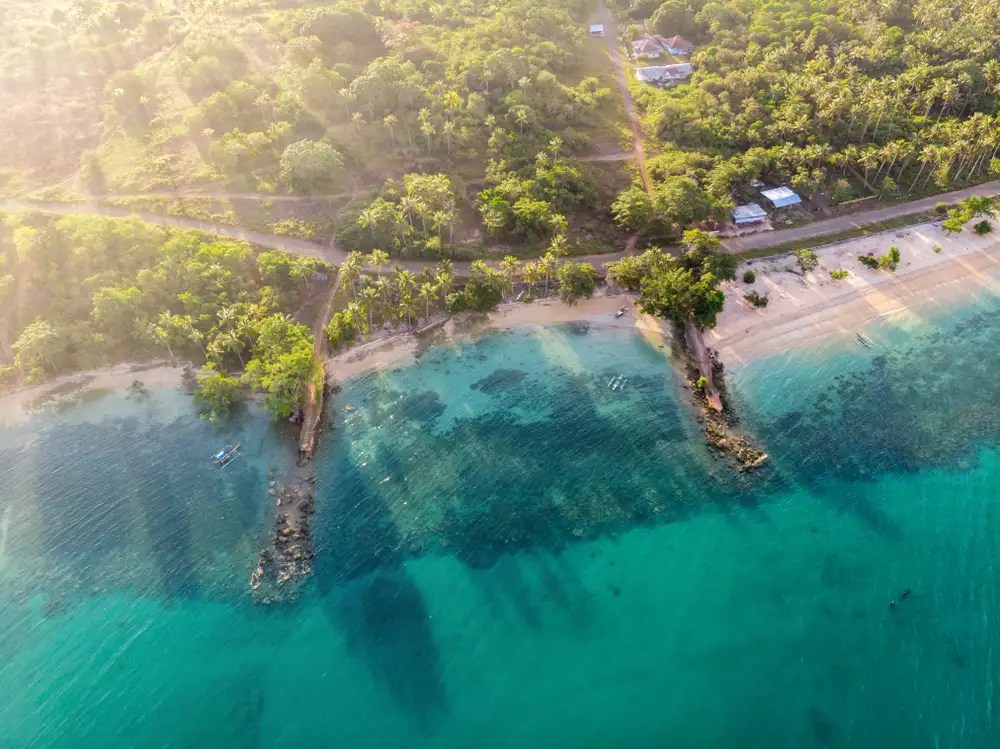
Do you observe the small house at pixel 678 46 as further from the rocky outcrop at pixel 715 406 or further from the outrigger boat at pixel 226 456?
the outrigger boat at pixel 226 456

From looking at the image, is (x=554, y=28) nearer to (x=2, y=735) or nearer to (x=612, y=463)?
(x=612, y=463)

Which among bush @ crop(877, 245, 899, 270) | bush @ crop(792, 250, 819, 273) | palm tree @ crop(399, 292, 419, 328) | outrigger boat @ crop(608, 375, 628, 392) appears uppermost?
palm tree @ crop(399, 292, 419, 328)

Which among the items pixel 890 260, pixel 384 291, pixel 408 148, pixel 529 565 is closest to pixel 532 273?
pixel 384 291

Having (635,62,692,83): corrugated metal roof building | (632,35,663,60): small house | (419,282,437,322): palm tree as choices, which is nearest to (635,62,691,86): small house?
(635,62,692,83): corrugated metal roof building

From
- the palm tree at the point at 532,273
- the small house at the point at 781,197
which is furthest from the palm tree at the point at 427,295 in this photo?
the small house at the point at 781,197

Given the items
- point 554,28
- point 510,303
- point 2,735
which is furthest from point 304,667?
point 554,28

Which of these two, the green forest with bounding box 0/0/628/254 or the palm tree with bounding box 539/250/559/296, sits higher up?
the green forest with bounding box 0/0/628/254

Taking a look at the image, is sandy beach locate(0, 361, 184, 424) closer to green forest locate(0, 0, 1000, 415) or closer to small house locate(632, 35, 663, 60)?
green forest locate(0, 0, 1000, 415)

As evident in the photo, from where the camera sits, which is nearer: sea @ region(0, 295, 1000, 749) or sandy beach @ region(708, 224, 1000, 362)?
sea @ region(0, 295, 1000, 749)
